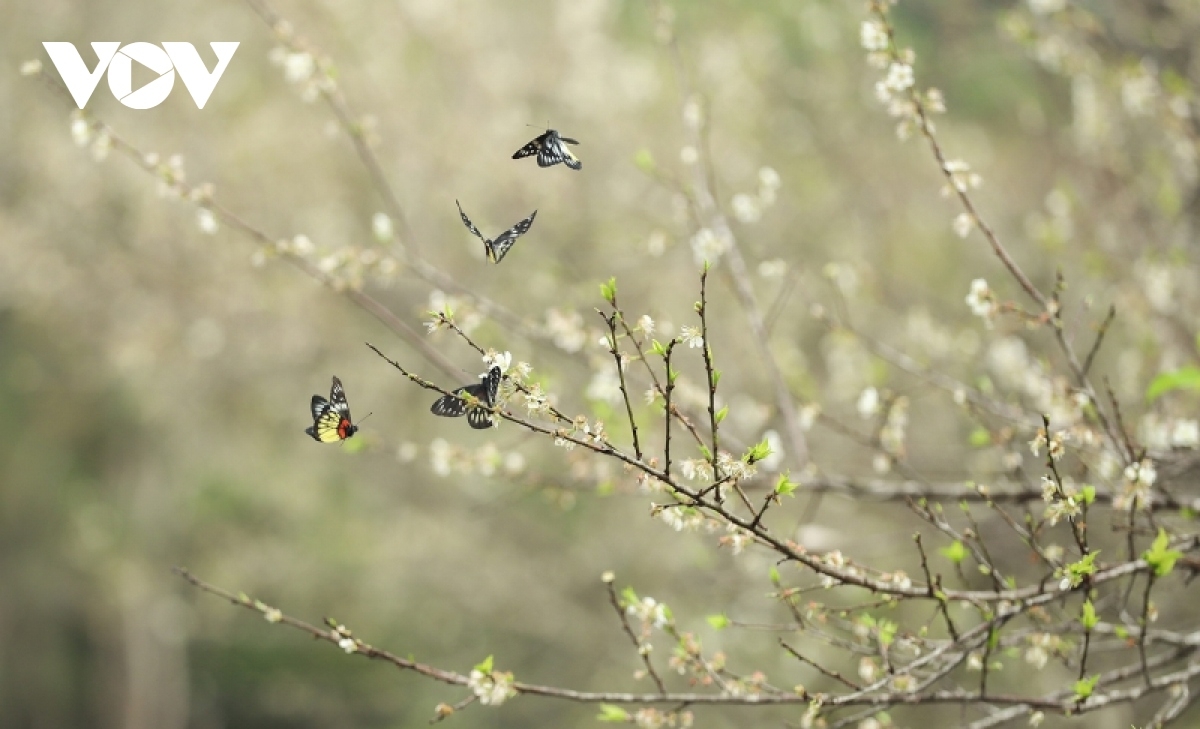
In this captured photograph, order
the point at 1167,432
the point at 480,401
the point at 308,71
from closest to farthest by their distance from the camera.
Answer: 1. the point at 480,401
2. the point at 308,71
3. the point at 1167,432

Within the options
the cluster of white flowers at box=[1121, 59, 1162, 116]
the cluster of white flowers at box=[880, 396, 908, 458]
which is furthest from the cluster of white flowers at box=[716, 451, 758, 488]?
the cluster of white flowers at box=[1121, 59, 1162, 116]

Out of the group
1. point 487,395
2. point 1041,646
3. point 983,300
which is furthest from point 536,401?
point 983,300

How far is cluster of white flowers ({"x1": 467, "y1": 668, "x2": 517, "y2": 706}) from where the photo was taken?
1548 millimetres

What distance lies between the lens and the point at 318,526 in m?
9.47

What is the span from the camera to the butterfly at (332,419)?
4.43 feet

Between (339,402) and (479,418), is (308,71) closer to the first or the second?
(339,402)

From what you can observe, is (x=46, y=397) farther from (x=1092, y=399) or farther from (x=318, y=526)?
(x=1092, y=399)

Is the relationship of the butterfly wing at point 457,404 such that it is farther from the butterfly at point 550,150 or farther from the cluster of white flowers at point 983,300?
the cluster of white flowers at point 983,300

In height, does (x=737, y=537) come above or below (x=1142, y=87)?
below

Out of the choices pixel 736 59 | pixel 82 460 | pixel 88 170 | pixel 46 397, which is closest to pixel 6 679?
pixel 82 460

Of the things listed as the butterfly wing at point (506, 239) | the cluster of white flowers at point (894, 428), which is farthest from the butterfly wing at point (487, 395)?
the cluster of white flowers at point (894, 428)

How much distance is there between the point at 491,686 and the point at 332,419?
584mm

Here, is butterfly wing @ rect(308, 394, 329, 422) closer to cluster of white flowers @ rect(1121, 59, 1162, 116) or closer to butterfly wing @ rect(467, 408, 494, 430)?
butterfly wing @ rect(467, 408, 494, 430)

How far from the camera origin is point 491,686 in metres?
1.56
